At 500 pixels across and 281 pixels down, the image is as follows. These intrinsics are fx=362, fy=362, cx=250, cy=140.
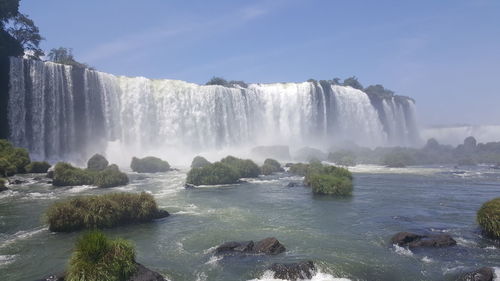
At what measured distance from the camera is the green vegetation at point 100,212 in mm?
17875

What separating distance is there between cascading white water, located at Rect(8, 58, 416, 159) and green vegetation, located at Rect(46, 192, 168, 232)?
3545 centimetres

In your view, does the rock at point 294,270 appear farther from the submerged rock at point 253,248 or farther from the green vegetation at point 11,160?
the green vegetation at point 11,160

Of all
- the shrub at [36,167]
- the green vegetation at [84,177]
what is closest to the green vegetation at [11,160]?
the shrub at [36,167]

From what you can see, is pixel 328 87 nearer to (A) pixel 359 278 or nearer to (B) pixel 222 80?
(B) pixel 222 80

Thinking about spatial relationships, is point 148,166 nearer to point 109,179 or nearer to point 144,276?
point 109,179

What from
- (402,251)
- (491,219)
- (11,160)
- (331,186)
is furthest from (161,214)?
(11,160)

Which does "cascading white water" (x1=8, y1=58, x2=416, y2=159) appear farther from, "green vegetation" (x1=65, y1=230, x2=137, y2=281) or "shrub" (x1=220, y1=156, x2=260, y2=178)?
"green vegetation" (x1=65, y1=230, x2=137, y2=281)

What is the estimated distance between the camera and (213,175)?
3766 cm

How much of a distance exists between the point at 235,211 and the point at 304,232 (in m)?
6.41

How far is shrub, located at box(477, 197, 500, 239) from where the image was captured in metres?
15.9

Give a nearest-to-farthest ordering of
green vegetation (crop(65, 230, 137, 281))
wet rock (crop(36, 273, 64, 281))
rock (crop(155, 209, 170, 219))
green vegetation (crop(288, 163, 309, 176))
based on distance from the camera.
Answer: green vegetation (crop(65, 230, 137, 281))
wet rock (crop(36, 273, 64, 281))
rock (crop(155, 209, 170, 219))
green vegetation (crop(288, 163, 309, 176))

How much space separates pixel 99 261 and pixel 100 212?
26.8 ft

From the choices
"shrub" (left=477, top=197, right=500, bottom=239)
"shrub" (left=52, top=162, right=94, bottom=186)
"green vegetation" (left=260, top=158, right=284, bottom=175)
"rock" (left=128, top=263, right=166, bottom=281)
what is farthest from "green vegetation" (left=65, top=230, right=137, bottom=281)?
"green vegetation" (left=260, top=158, right=284, bottom=175)

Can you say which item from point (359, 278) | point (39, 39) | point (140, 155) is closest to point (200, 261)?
point (359, 278)
